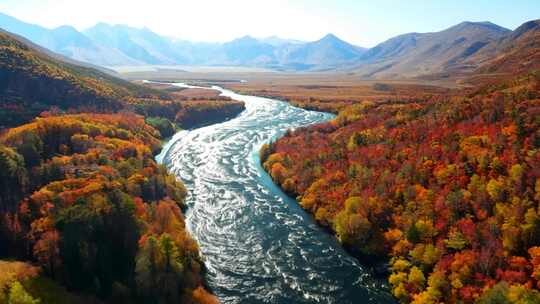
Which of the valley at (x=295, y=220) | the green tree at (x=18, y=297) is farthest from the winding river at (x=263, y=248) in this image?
the green tree at (x=18, y=297)

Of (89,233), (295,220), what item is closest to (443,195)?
(295,220)

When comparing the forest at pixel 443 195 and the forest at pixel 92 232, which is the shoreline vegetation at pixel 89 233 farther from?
the forest at pixel 443 195

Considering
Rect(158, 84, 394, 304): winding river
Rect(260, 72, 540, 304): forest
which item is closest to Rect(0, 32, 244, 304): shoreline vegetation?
Rect(158, 84, 394, 304): winding river

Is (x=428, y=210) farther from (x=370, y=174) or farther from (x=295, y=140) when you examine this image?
(x=295, y=140)

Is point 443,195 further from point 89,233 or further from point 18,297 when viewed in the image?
point 18,297

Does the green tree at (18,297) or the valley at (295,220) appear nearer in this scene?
the green tree at (18,297)
